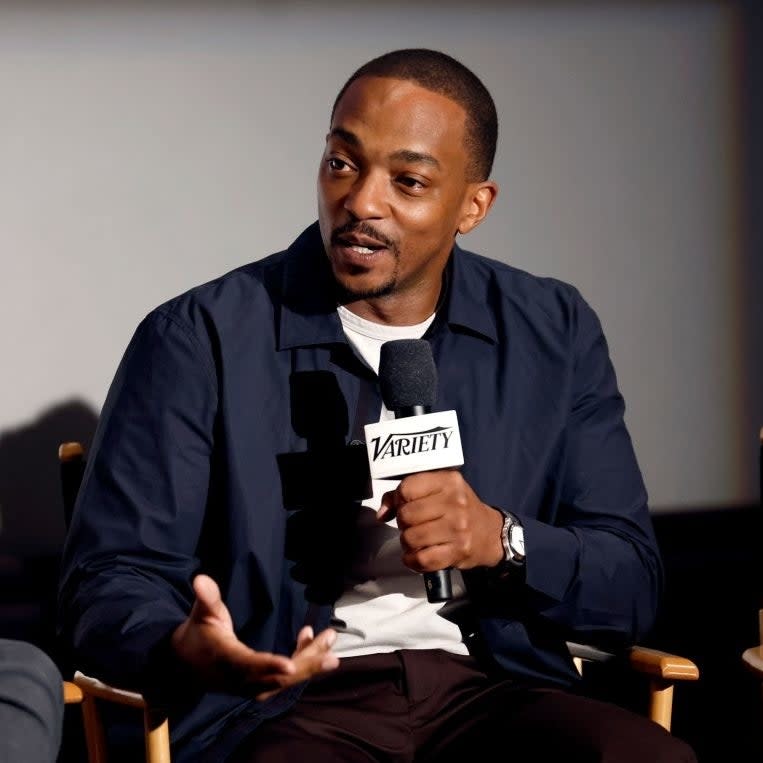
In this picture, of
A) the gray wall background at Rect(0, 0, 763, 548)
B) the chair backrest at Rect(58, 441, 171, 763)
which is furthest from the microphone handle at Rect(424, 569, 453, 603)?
the gray wall background at Rect(0, 0, 763, 548)

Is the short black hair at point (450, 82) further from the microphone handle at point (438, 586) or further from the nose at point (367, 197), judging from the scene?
the microphone handle at point (438, 586)

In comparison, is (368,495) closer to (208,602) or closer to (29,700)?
(208,602)

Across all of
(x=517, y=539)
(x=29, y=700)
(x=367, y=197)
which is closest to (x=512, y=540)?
(x=517, y=539)

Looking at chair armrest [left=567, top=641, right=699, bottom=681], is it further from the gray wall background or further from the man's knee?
the man's knee

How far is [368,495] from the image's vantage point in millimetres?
2191

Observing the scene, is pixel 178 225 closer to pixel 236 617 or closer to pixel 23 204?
pixel 23 204

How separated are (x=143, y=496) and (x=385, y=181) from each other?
660mm

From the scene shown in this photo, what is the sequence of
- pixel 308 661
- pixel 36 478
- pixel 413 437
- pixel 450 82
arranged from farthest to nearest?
pixel 36 478 < pixel 450 82 < pixel 413 437 < pixel 308 661

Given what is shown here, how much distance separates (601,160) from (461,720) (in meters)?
1.41

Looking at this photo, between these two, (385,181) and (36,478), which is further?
(36,478)

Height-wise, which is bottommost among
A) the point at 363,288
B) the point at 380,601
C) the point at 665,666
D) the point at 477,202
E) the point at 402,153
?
the point at 665,666

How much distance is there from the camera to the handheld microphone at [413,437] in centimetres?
174

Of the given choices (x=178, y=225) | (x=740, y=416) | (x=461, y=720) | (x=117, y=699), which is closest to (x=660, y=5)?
(x=740, y=416)

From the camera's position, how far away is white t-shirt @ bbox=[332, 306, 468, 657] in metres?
2.15
